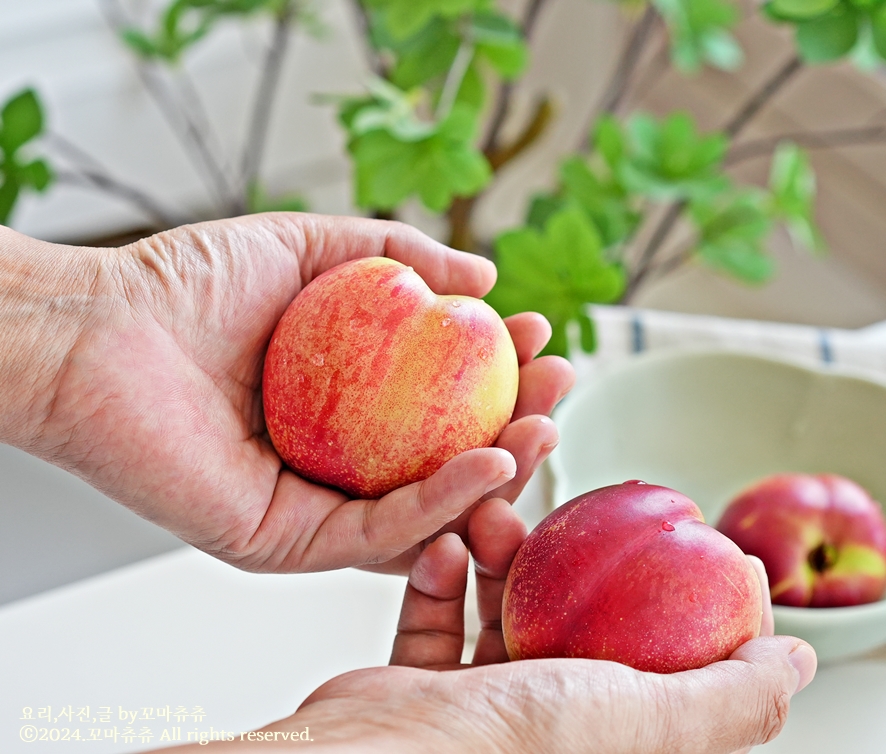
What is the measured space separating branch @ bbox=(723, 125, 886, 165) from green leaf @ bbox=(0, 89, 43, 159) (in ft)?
3.28

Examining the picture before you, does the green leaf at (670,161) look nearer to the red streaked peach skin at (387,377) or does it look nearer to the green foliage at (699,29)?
the green foliage at (699,29)

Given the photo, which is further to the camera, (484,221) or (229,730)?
(484,221)

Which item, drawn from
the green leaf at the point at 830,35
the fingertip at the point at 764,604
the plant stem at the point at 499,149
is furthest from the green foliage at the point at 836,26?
the fingertip at the point at 764,604

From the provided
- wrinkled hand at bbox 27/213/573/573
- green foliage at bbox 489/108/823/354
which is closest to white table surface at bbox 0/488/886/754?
wrinkled hand at bbox 27/213/573/573

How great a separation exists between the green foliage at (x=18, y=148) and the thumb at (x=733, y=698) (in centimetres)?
89

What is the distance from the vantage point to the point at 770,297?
1688 mm

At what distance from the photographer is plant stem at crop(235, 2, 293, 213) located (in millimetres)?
1474

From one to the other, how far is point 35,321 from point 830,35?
2.45ft

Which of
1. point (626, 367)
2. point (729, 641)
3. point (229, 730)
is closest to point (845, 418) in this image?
point (626, 367)

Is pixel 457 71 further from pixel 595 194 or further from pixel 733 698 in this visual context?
pixel 733 698

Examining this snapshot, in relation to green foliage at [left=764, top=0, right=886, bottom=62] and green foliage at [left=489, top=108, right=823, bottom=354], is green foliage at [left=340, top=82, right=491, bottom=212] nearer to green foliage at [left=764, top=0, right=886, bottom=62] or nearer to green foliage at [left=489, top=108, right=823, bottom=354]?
green foliage at [left=489, top=108, right=823, bottom=354]

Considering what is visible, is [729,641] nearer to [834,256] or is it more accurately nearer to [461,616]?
[461,616]

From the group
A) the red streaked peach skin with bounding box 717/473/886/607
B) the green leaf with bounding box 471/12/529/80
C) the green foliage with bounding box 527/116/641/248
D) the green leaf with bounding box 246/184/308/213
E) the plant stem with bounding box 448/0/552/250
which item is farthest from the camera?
the green leaf with bounding box 246/184/308/213

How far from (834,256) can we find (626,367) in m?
0.97
